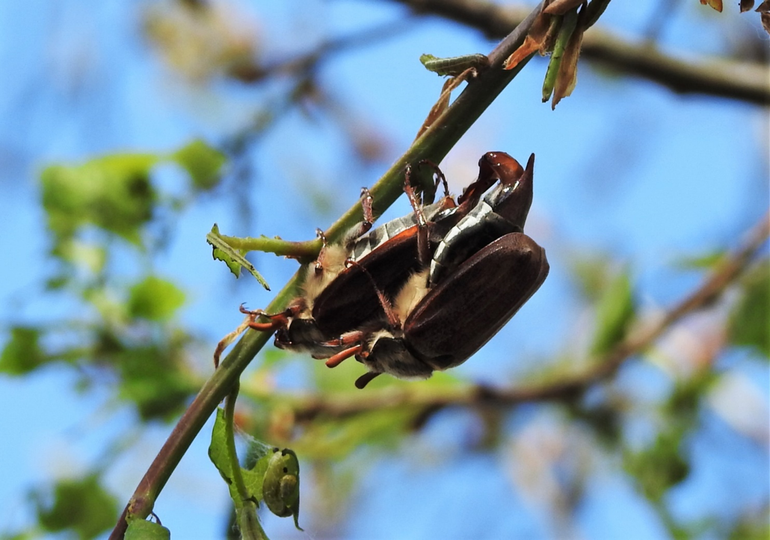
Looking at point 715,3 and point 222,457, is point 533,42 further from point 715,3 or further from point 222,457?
point 222,457

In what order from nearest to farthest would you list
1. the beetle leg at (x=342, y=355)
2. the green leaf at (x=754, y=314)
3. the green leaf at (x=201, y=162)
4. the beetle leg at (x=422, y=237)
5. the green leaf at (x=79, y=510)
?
the beetle leg at (x=422, y=237)
the beetle leg at (x=342, y=355)
the green leaf at (x=79, y=510)
the green leaf at (x=201, y=162)
the green leaf at (x=754, y=314)

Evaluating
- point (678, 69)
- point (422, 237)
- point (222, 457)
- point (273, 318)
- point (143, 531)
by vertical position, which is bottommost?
point (143, 531)

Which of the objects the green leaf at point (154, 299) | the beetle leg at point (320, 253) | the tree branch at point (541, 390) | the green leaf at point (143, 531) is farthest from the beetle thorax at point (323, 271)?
the tree branch at point (541, 390)

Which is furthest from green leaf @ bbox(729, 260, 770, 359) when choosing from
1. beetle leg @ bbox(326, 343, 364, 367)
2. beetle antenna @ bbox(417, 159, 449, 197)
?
beetle leg @ bbox(326, 343, 364, 367)

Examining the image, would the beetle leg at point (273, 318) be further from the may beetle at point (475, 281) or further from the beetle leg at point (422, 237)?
the beetle leg at point (422, 237)

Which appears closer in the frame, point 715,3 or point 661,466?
point 715,3

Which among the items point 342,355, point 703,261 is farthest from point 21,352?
point 703,261
